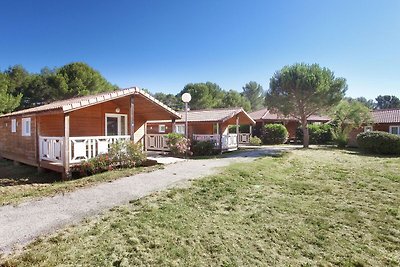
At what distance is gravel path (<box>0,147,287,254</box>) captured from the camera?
4.33 metres

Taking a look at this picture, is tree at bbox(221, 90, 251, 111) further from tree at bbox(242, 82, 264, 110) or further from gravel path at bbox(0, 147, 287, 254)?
gravel path at bbox(0, 147, 287, 254)

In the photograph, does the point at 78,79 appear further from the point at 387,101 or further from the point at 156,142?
the point at 387,101

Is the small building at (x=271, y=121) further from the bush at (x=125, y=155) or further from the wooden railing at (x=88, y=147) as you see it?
the wooden railing at (x=88, y=147)

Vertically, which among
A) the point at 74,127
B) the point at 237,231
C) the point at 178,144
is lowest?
the point at 237,231

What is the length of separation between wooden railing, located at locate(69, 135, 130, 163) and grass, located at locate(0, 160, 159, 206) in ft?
3.55

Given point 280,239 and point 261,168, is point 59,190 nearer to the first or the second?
point 280,239

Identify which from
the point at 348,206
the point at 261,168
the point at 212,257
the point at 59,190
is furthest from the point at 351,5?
the point at 59,190

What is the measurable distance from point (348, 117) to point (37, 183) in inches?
1005

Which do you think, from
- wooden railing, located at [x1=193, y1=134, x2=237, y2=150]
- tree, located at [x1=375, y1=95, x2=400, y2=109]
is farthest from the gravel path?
tree, located at [x1=375, y1=95, x2=400, y2=109]

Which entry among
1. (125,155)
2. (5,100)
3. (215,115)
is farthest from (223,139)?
(5,100)

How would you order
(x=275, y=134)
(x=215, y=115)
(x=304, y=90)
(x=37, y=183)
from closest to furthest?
1. (x=37, y=183)
2. (x=215, y=115)
3. (x=304, y=90)
4. (x=275, y=134)

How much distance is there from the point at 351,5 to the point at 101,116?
13054 millimetres

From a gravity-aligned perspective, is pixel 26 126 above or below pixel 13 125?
below

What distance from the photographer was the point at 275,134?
87.9ft
